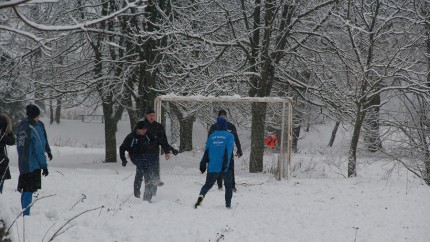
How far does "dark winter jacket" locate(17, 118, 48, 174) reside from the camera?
7621 mm

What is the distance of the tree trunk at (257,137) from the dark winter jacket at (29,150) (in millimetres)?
8809

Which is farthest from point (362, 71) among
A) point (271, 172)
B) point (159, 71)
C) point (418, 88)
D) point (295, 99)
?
point (159, 71)

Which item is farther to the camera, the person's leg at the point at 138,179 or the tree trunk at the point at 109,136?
the tree trunk at the point at 109,136

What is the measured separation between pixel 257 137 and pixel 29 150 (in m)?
9.11

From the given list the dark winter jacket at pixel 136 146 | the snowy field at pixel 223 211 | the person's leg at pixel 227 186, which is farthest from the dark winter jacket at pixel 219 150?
the dark winter jacket at pixel 136 146

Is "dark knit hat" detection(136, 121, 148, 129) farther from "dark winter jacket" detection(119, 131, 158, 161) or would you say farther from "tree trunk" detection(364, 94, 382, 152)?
"tree trunk" detection(364, 94, 382, 152)

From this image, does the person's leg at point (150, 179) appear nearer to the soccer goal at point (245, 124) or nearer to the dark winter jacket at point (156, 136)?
the dark winter jacket at point (156, 136)

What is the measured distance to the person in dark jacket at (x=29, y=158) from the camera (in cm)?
757

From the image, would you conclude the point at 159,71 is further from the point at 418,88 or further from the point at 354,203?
the point at 354,203

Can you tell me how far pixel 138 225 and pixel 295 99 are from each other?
500 inches

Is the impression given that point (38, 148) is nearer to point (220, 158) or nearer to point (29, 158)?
point (29, 158)

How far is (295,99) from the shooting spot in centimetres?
1894

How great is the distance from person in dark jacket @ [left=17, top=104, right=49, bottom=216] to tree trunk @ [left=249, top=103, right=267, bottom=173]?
8774mm

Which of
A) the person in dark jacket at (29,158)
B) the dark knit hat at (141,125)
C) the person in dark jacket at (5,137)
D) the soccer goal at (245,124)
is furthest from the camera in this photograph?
the soccer goal at (245,124)
